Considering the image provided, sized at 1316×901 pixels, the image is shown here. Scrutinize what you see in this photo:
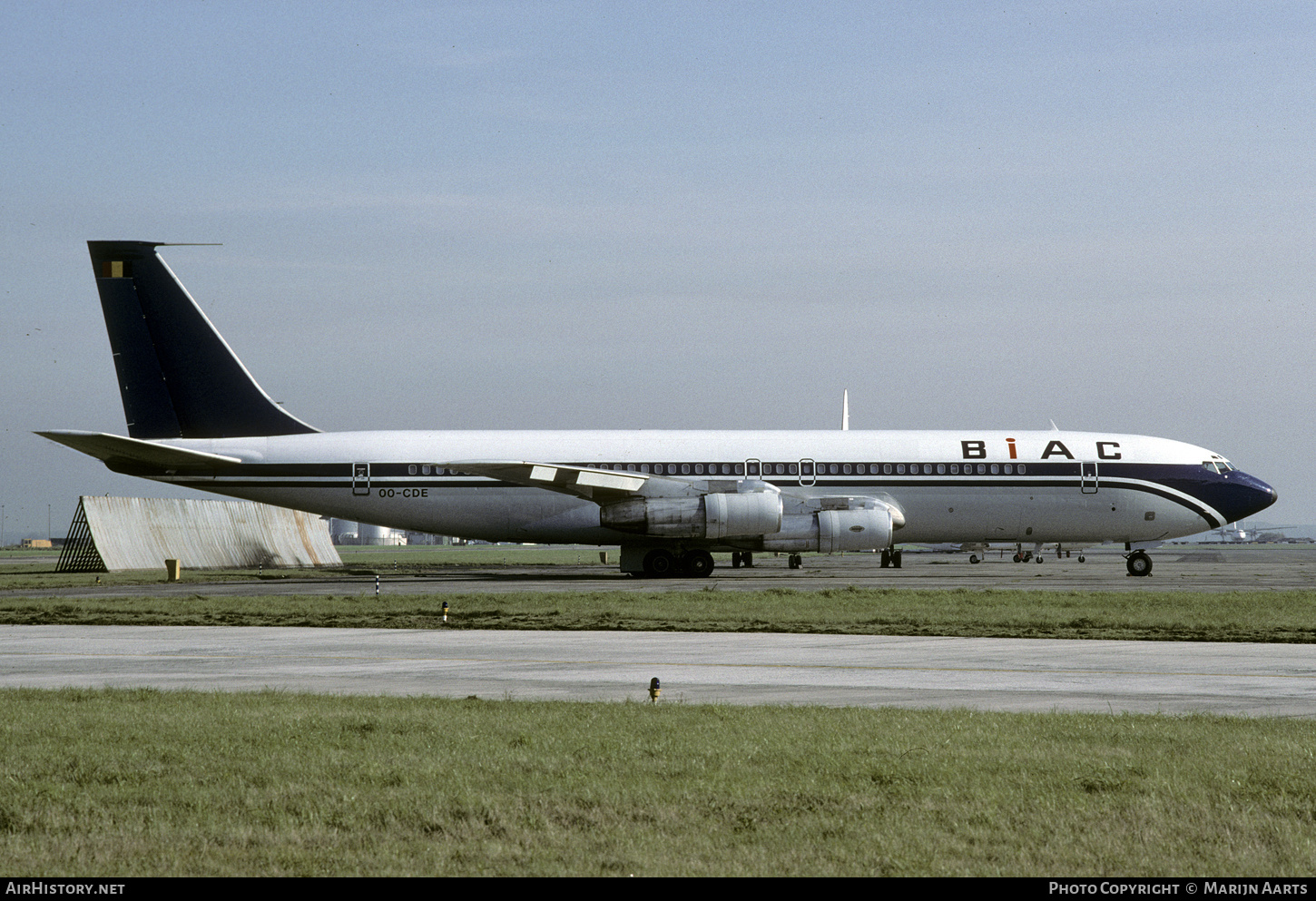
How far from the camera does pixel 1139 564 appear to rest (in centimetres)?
4362

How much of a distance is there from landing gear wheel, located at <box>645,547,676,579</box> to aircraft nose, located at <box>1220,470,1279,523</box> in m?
19.4

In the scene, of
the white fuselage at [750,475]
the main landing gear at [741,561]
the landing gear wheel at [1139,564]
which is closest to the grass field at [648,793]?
the white fuselage at [750,475]

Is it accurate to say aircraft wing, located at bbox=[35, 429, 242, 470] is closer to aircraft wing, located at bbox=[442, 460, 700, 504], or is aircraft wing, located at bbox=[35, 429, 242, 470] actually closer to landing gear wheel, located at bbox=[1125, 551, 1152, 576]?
aircraft wing, located at bbox=[442, 460, 700, 504]

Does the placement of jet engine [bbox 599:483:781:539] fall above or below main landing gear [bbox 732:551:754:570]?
above

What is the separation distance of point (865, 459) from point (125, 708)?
32368mm

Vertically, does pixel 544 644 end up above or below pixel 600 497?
below

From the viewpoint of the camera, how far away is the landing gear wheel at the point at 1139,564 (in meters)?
43.0

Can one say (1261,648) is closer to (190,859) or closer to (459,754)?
(459,754)

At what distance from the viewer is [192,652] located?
59.4 feet

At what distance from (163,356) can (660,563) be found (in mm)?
17309

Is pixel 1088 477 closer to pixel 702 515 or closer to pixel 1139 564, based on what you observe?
pixel 1139 564

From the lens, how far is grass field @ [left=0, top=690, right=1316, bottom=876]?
21.8 ft

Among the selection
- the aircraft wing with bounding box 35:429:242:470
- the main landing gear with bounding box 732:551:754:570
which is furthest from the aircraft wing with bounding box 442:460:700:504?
the main landing gear with bounding box 732:551:754:570

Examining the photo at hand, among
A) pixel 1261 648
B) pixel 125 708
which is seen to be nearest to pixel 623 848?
pixel 125 708
